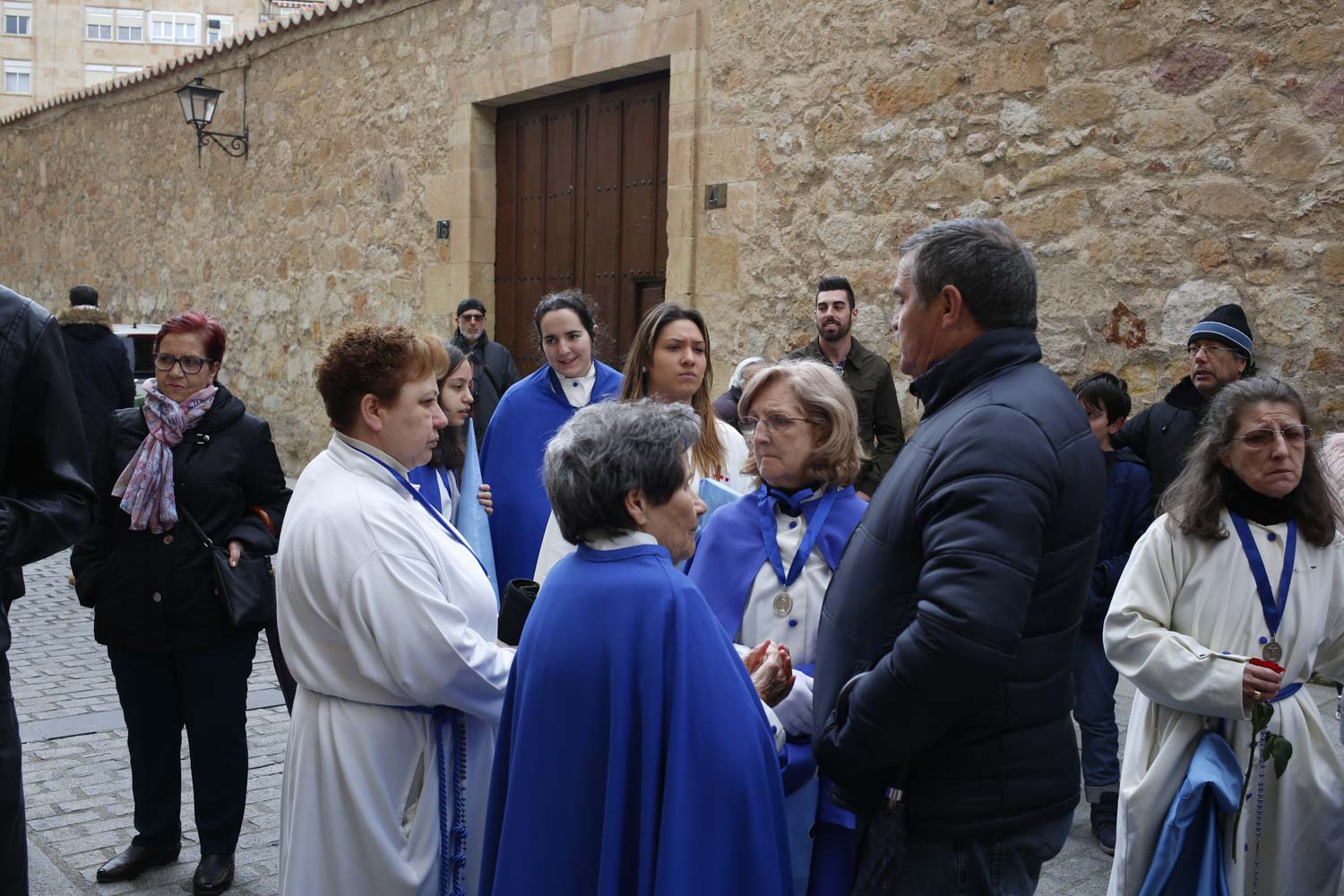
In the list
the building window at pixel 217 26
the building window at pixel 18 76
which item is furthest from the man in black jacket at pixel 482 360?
the building window at pixel 18 76

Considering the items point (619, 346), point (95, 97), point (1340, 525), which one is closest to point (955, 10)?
point (619, 346)

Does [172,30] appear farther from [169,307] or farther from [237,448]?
[237,448]

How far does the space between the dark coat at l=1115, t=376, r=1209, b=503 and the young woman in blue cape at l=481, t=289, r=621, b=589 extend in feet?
7.89

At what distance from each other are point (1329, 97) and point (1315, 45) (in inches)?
10.6

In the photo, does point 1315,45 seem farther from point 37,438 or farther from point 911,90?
point 37,438

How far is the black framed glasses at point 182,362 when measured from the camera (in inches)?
148

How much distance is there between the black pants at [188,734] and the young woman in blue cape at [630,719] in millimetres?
1917

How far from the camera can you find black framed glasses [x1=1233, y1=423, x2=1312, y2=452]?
10.2ft

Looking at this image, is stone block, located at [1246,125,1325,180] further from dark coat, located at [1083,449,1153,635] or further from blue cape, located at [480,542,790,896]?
blue cape, located at [480,542,790,896]

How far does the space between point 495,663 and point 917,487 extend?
3.38ft

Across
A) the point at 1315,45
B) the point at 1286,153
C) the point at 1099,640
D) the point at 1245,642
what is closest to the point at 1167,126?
the point at 1286,153

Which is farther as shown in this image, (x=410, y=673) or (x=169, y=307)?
(x=169, y=307)

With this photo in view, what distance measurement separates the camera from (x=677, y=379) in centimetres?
391

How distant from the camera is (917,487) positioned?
2068 millimetres
